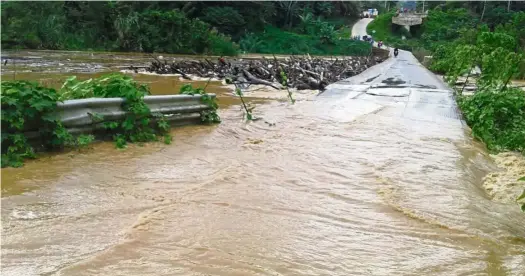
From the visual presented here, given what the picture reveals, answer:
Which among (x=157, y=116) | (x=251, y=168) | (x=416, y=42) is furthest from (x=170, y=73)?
(x=416, y=42)

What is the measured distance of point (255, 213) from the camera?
16.7 ft

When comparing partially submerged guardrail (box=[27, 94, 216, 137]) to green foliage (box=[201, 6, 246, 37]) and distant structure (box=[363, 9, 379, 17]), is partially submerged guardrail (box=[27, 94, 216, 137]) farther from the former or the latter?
distant structure (box=[363, 9, 379, 17])

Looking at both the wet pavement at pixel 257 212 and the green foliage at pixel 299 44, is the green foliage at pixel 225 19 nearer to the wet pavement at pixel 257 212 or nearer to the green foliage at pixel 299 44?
the green foliage at pixel 299 44

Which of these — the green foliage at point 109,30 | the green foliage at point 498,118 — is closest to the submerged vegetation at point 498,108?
the green foliage at point 498,118

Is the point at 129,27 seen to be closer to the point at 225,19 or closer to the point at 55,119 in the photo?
the point at 225,19

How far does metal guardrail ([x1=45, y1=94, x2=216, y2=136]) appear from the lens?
680 cm

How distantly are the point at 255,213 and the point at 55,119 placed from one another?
2.95 m

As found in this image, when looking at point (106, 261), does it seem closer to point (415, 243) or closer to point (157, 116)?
point (415, 243)

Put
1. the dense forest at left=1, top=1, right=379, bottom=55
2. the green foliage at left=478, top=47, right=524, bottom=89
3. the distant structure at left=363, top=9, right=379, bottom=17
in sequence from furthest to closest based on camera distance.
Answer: the distant structure at left=363, top=9, right=379, bottom=17, the dense forest at left=1, top=1, right=379, bottom=55, the green foliage at left=478, top=47, right=524, bottom=89

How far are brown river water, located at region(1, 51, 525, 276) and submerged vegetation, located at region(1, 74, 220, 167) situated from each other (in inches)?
8.3

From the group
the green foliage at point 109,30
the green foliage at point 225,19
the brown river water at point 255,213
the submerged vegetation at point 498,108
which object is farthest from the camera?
the green foliage at point 225,19

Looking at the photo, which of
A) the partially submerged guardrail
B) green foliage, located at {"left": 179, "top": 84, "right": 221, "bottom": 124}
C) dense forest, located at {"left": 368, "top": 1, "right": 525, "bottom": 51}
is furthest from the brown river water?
dense forest, located at {"left": 368, "top": 1, "right": 525, "bottom": 51}

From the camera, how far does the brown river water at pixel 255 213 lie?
153 inches

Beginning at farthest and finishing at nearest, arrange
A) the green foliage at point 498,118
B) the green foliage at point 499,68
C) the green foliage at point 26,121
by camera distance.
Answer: the green foliage at point 499,68, the green foliage at point 498,118, the green foliage at point 26,121
